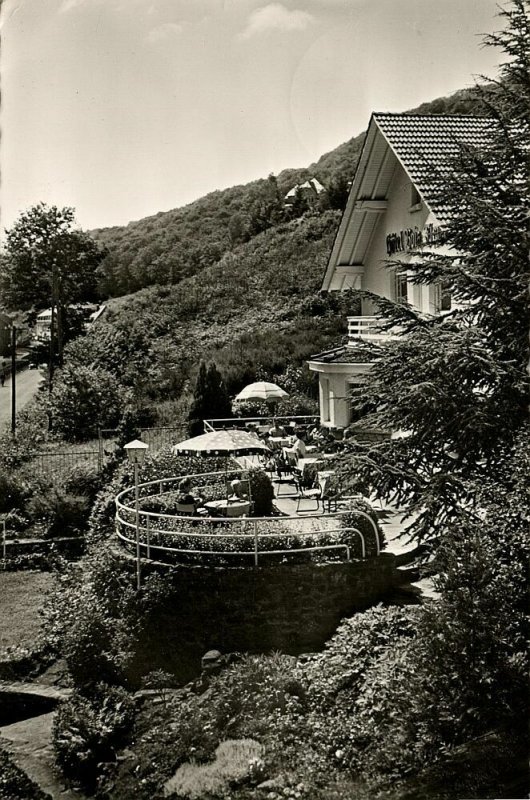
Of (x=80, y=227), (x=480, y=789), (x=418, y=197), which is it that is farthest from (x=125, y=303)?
(x=480, y=789)

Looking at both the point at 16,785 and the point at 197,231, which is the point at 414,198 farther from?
the point at 197,231

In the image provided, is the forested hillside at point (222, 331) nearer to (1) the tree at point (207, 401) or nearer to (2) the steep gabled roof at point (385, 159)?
(1) the tree at point (207, 401)

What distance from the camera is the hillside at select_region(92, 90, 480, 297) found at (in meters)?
62.6

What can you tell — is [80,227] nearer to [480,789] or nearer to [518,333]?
[518,333]

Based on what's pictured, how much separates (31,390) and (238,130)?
2802 centimetres

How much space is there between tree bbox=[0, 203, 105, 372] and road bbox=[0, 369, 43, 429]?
3.08m

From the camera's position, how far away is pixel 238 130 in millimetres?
17266

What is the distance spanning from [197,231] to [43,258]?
2468 cm

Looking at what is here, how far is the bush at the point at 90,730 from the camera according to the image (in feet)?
40.2

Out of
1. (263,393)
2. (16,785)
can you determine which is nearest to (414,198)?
(263,393)

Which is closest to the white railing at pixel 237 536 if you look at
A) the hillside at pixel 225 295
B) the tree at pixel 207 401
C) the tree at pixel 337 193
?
the hillside at pixel 225 295

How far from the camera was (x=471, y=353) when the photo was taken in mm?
11531

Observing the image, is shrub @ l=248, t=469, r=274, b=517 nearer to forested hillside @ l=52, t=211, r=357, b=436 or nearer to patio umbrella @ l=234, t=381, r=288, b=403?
patio umbrella @ l=234, t=381, r=288, b=403

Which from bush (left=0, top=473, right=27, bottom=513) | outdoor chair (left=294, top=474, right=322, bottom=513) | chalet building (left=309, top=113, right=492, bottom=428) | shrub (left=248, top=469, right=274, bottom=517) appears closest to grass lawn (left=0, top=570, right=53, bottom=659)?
bush (left=0, top=473, right=27, bottom=513)
